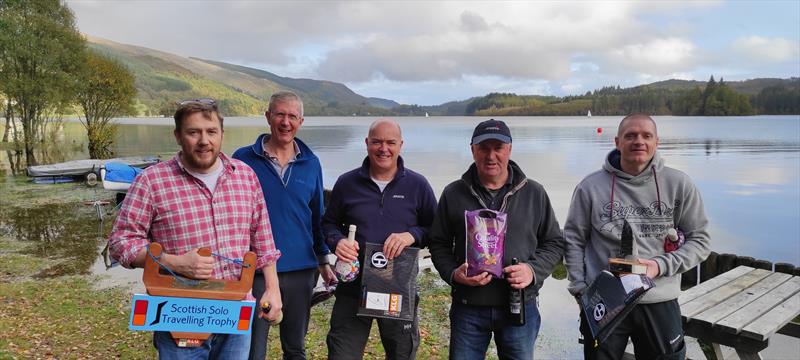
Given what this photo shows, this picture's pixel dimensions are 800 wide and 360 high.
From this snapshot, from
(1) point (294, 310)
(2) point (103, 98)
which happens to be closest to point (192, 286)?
(1) point (294, 310)

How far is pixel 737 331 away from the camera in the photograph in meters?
3.90

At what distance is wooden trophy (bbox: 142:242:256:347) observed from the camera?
8.74 feet

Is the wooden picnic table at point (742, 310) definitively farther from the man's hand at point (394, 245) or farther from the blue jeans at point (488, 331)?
the man's hand at point (394, 245)

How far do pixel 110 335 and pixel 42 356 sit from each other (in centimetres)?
82

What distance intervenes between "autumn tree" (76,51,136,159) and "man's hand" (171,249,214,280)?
131 ft

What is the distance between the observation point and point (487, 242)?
10.6 feet

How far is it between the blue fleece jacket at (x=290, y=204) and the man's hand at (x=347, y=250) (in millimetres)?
552

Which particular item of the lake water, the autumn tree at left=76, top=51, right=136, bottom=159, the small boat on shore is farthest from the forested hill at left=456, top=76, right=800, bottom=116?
the small boat on shore

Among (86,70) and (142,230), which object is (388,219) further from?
(86,70)

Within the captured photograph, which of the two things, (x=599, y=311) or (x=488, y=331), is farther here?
(x=488, y=331)

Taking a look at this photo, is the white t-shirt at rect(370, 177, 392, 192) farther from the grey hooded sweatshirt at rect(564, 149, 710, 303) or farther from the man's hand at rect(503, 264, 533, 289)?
the grey hooded sweatshirt at rect(564, 149, 710, 303)

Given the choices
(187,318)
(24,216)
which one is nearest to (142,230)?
(187,318)

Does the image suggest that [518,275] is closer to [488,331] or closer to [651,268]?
[488,331]

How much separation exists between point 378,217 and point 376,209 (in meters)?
0.06
